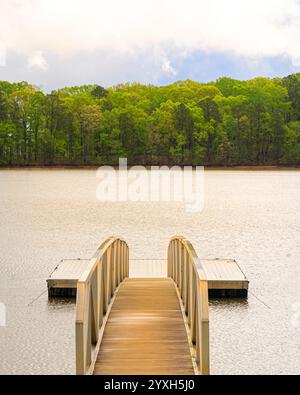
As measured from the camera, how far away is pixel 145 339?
26.4 feet

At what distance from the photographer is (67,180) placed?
7631 cm

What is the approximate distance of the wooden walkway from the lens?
7137mm

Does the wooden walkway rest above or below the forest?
below

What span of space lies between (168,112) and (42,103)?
1747 cm

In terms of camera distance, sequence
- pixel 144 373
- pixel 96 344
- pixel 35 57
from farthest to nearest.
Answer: pixel 35 57 < pixel 96 344 < pixel 144 373

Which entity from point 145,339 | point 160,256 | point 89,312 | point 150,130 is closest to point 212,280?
point 160,256

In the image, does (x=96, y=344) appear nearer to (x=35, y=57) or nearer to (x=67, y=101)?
(x=67, y=101)

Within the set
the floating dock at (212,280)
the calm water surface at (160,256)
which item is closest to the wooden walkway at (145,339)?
the calm water surface at (160,256)

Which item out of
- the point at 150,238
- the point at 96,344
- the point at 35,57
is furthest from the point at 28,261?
the point at 35,57

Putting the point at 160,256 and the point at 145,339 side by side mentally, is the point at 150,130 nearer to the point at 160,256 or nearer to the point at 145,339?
the point at 160,256

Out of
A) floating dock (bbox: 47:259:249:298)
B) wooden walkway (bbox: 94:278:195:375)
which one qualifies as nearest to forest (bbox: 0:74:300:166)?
floating dock (bbox: 47:259:249:298)

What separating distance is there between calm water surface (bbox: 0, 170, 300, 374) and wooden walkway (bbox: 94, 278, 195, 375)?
8.10 ft

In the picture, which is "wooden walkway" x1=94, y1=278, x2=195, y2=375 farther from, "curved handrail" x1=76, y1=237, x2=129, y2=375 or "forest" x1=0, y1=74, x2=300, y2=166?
"forest" x1=0, y1=74, x2=300, y2=166

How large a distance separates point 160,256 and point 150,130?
70.9 m
